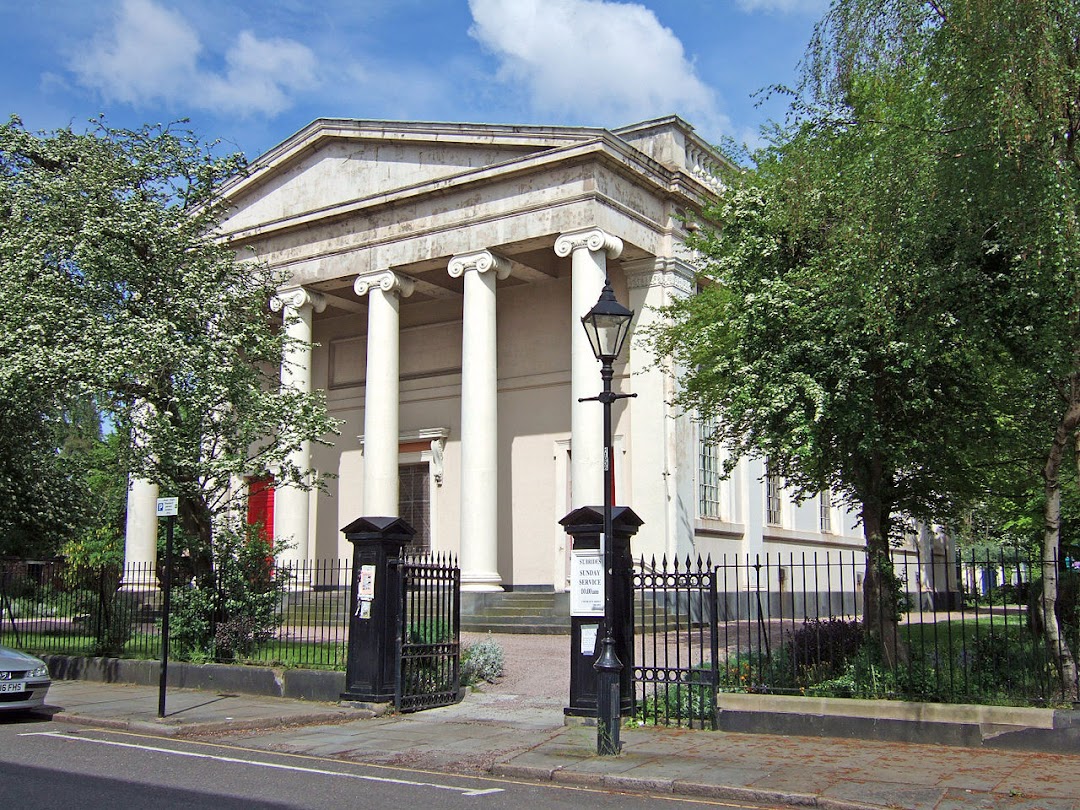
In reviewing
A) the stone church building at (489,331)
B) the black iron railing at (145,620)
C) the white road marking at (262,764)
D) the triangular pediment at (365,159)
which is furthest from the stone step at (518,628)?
the white road marking at (262,764)

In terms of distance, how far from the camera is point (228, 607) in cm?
1597

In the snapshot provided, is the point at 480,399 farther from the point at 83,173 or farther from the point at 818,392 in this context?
the point at 818,392

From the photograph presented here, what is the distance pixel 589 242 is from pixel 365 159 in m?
7.37

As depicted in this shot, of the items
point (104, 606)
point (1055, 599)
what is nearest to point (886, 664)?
point (1055, 599)

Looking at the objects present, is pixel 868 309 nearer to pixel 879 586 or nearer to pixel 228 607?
pixel 879 586

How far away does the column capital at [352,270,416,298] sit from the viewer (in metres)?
25.4

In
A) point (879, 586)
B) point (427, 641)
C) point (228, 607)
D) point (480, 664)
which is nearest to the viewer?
point (879, 586)

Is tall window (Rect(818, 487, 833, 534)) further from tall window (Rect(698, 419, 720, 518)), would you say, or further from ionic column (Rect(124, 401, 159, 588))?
ionic column (Rect(124, 401, 159, 588))

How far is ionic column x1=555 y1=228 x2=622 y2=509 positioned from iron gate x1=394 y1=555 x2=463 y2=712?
7.51 metres

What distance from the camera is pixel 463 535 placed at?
22844 millimetres

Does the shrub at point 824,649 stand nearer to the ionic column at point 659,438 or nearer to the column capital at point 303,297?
the ionic column at point 659,438

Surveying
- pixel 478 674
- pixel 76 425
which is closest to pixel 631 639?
pixel 478 674

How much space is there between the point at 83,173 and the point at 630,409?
12.6m

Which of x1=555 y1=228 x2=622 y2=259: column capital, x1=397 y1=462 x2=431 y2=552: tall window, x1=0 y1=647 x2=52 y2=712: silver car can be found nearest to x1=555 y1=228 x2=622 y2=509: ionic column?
x1=555 y1=228 x2=622 y2=259: column capital
